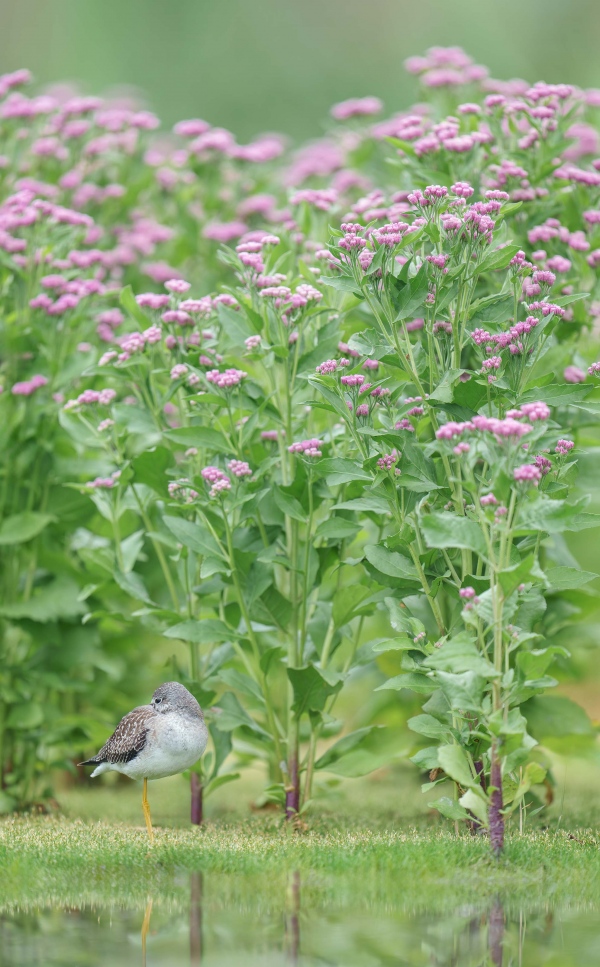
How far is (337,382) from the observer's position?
565 cm

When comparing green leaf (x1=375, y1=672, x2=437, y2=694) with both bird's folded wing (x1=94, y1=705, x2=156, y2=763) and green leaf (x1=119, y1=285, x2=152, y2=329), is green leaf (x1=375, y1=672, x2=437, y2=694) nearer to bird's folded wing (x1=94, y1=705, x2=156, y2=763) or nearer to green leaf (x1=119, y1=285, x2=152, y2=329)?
bird's folded wing (x1=94, y1=705, x2=156, y2=763)

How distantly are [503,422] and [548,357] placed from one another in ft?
6.94

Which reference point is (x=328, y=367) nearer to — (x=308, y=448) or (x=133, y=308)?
(x=308, y=448)

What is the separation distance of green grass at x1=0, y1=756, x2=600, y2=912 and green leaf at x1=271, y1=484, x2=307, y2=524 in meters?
1.67

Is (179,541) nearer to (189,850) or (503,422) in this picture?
(189,850)

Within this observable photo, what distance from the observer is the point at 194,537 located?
249 inches

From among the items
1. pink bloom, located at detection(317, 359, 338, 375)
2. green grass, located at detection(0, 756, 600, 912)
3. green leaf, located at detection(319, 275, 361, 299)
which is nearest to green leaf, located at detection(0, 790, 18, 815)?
green grass, located at detection(0, 756, 600, 912)

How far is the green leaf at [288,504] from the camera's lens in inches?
242

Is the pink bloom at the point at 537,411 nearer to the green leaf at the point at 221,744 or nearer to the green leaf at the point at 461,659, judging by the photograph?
the green leaf at the point at 461,659

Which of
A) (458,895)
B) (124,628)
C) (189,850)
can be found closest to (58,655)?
(124,628)

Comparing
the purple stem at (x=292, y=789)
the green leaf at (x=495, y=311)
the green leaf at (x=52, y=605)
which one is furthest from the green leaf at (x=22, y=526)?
the green leaf at (x=495, y=311)

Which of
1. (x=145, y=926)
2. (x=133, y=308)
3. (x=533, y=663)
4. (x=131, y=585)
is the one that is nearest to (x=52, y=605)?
(x=131, y=585)

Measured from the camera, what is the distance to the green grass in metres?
5.14

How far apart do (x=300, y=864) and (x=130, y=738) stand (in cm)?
113
